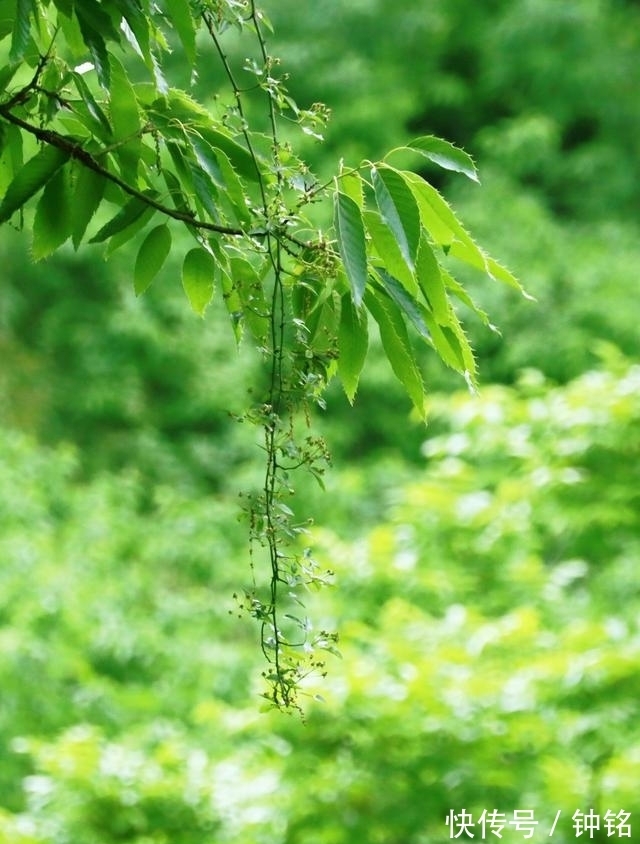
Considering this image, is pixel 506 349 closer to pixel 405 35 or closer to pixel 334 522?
pixel 334 522

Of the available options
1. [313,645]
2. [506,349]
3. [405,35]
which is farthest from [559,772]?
[405,35]

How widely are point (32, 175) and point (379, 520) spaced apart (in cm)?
607

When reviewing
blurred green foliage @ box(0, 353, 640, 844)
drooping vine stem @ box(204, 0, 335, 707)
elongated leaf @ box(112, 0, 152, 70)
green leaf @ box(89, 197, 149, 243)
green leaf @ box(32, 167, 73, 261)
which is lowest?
drooping vine stem @ box(204, 0, 335, 707)

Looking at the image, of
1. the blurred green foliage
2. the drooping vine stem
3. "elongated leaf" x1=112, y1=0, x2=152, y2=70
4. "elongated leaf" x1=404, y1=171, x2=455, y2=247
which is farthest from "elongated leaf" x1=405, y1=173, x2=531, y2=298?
the blurred green foliage

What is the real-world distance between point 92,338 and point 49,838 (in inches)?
182

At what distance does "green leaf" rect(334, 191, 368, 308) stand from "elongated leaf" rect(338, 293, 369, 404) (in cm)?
9

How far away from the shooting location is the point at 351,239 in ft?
3.45

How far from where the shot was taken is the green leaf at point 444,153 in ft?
3.69

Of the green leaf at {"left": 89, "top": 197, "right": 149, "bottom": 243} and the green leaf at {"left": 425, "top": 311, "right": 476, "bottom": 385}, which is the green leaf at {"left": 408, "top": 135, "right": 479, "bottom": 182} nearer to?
the green leaf at {"left": 425, "top": 311, "right": 476, "bottom": 385}


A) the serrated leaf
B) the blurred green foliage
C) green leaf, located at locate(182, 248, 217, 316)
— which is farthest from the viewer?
the blurred green foliage

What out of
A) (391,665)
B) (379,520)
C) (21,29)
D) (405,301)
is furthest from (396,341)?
(379,520)

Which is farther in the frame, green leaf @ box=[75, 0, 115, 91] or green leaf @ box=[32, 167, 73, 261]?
green leaf @ box=[32, 167, 73, 261]

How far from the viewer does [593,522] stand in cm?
429

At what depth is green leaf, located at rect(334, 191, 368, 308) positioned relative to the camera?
40.8 inches
